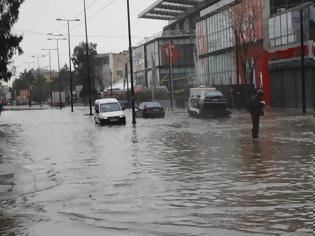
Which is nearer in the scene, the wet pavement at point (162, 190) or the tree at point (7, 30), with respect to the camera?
the wet pavement at point (162, 190)

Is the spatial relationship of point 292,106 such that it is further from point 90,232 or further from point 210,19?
point 90,232

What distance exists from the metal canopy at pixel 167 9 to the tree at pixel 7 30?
2072 inches

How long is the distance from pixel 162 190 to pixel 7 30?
125 ft

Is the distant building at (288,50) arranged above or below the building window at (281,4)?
below

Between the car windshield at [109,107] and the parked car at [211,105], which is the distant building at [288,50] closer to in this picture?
the parked car at [211,105]

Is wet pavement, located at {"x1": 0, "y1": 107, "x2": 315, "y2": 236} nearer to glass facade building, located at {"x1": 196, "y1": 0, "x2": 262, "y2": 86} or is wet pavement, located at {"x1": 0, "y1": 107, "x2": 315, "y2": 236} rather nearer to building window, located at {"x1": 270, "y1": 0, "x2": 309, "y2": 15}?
building window, located at {"x1": 270, "y1": 0, "x2": 309, "y2": 15}

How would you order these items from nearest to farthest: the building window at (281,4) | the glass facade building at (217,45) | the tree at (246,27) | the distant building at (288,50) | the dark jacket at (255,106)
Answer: the dark jacket at (255,106), the distant building at (288,50), the building window at (281,4), the tree at (246,27), the glass facade building at (217,45)

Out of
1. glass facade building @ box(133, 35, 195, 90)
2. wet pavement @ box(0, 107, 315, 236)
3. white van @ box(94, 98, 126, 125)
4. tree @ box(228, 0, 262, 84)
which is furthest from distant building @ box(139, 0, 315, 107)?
wet pavement @ box(0, 107, 315, 236)

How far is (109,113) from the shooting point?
41.9m

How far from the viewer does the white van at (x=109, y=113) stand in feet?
136

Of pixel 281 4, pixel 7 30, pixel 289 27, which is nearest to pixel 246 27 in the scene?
pixel 281 4

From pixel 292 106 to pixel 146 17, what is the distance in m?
66.1

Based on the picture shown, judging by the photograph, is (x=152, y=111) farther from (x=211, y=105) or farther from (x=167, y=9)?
(x=167, y=9)

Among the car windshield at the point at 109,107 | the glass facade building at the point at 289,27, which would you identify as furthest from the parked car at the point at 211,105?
the glass facade building at the point at 289,27
